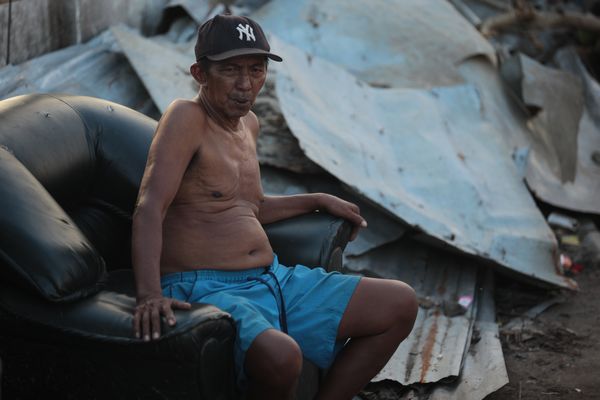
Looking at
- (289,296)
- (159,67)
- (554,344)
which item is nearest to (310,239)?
(289,296)

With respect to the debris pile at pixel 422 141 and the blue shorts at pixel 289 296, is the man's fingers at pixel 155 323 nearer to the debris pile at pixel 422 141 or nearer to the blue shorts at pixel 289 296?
the blue shorts at pixel 289 296

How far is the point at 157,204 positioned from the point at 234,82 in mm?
536

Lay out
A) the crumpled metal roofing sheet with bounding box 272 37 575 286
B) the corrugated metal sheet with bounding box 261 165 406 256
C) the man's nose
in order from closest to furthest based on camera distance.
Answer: the man's nose, the corrugated metal sheet with bounding box 261 165 406 256, the crumpled metal roofing sheet with bounding box 272 37 575 286

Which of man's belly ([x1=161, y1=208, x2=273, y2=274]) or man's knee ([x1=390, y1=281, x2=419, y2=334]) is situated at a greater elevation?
man's belly ([x1=161, y1=208, x2=273, y2=274])

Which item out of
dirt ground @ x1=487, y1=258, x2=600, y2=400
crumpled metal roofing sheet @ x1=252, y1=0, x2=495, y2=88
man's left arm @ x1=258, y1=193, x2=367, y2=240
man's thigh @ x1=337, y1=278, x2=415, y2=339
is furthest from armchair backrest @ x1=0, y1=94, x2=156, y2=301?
crumpled metal roofing sheet @ x1=252, y1=0, x2=495, y2=88

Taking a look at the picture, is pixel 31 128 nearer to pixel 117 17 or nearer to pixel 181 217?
pixel 181 217

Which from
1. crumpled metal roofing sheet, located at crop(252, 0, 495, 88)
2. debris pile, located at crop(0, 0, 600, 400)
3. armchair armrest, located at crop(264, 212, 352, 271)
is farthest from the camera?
crumpled metal roofing sheet, located at crop(252, 0, 495, 88)

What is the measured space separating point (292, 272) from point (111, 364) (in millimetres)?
913

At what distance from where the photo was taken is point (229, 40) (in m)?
3.13

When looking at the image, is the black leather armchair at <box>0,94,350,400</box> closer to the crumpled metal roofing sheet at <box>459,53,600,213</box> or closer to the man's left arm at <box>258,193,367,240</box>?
the man's left arm at <box>258,193,367,240</box>

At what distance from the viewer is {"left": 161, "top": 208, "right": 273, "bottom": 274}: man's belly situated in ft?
10.5

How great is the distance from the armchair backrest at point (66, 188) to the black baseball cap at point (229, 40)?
66 centimetres

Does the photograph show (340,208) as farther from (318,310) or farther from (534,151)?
(534,151)

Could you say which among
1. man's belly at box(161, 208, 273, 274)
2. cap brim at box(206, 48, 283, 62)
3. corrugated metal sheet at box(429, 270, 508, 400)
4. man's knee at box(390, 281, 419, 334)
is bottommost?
corrugated metal sheet at box(429, 270, 508, 400)
